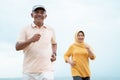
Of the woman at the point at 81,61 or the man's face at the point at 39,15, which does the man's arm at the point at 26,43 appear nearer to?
the man's face at the point at 39,15

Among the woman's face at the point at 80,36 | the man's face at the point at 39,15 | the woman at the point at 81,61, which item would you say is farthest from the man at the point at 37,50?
the woman's face at the point at 80,36

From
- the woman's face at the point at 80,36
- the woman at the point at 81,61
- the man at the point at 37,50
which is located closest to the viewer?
the man at the point at 37,50

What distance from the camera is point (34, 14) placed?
777cm

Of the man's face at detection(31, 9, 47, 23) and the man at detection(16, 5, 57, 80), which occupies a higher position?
the man's face at detection(31, 9, 47, 23)

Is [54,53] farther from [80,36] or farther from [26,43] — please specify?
[80,36]

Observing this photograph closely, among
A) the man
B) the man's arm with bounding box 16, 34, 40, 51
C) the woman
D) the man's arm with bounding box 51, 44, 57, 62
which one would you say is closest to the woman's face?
the woman

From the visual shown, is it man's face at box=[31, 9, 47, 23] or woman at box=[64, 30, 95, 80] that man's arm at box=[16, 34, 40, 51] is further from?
woman at box=[64, 30, 95, 80]

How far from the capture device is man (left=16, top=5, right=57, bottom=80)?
25.2 ft

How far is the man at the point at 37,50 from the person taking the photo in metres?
7.69

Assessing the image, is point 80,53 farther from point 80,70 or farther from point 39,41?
point 39,41

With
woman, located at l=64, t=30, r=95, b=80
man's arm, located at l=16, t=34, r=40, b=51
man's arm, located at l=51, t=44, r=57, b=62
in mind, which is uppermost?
man's arm, located at l=16, t=34, r=40, b=51

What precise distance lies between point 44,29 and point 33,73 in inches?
30.6

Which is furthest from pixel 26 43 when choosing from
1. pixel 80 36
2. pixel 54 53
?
pixel 80 36

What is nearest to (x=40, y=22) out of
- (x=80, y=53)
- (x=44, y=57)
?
(x=44, y=57)
